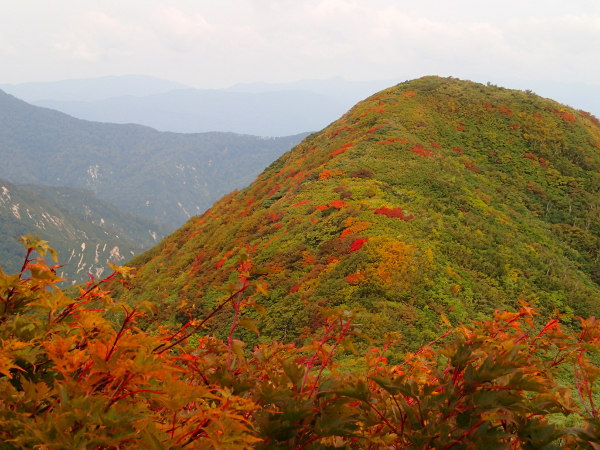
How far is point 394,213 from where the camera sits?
52.3 ft

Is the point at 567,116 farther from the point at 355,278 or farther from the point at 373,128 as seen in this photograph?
the point at 355,278

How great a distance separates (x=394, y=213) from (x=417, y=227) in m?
1.26

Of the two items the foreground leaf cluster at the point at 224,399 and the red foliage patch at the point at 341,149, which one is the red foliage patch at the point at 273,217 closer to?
the red foliage patch at the point at 341,149

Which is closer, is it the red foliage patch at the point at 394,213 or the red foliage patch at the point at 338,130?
the red foliage patch at the point at 394,213

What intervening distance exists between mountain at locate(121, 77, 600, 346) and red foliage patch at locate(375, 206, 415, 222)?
0.09 m

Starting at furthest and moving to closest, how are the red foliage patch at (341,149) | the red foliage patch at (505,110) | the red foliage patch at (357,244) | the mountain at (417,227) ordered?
the red foliage patch at (505,110), the red foliage patch at (341,149), the red foliage patch at (357,244), the mountain at (417,227)

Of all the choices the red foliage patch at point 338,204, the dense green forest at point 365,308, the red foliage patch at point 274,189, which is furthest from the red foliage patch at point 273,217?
the red foliage patch at point 274,189

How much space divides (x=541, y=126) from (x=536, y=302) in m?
24.3

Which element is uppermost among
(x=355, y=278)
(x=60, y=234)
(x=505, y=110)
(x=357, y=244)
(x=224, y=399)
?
(x=505, y=110)

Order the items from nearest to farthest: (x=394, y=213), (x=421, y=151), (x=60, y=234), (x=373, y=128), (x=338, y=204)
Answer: (x=394, y=213) → (x=338, y=204) → (x=421, y=151) → (x=373, y=128) → (x=60, y=234)

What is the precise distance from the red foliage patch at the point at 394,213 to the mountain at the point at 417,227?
0.09m

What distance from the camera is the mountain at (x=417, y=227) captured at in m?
11.9

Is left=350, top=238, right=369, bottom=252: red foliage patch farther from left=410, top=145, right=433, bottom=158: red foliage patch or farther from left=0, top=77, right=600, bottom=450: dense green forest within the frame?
left=410, top=145, right=433, bottom=158: red foliage patch

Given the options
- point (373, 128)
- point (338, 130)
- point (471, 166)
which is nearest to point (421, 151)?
point (471, 166)
